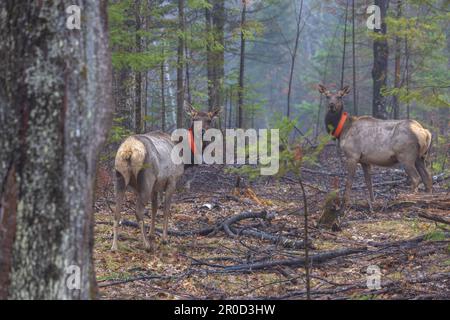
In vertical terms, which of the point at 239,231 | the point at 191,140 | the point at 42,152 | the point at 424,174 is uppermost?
the point at 42,152

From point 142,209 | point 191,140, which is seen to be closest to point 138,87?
point 191,140

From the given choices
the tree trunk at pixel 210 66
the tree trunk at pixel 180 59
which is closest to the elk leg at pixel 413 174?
the tree trunk at pixel 180 59

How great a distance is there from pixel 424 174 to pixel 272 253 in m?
6.26

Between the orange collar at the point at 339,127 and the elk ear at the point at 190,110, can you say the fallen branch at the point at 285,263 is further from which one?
the orange collar at the point at 339,127

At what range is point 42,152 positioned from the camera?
450 centimetres

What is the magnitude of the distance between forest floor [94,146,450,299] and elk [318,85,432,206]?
98 centimetres

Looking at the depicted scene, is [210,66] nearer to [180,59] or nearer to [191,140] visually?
[180,59]

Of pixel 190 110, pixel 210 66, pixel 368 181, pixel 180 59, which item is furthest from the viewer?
pixel 210 66

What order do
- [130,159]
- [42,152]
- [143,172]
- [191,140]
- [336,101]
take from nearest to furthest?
[42,152] → [130,159] → [143,172] → [191,140] → [336,101]

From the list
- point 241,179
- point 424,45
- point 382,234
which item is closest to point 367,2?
point 424,45

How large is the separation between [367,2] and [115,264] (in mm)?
18028

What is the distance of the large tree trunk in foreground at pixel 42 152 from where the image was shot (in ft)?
14.7

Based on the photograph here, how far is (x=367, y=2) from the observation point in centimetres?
2314

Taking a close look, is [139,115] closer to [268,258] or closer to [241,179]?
[241,179]
